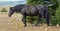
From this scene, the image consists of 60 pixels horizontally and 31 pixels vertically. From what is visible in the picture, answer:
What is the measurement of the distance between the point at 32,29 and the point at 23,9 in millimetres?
2285

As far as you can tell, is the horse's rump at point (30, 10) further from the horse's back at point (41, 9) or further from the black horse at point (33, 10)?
the horse's back at point (41, 9)

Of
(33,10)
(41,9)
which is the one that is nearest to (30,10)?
(33,10)

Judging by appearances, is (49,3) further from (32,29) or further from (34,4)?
(32,29)

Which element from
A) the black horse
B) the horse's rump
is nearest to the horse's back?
the black horse

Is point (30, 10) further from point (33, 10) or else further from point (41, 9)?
point (41, 9)

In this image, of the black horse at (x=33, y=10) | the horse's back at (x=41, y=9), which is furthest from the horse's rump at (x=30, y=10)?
the horse's back at (x=41, y=9)

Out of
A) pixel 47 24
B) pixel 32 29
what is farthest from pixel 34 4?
pixel 32 29

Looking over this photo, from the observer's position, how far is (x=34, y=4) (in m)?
18.1

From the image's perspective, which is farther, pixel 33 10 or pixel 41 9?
pixel 33 10

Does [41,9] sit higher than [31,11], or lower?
higher

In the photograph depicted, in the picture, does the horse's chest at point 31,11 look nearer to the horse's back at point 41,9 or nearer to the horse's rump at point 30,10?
the horse's rump at point 30,10

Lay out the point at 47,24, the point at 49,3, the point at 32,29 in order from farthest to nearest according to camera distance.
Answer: the point at 49,3 < the point at 47,24 < the point at 32,29

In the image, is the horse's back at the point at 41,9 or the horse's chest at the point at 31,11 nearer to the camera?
the horse's back at the point at 41,9

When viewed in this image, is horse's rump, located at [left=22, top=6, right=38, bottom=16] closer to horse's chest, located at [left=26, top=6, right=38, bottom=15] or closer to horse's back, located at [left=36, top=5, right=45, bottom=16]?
horse's chest, located at [left=26, top=6, right=38, bottom=15]
